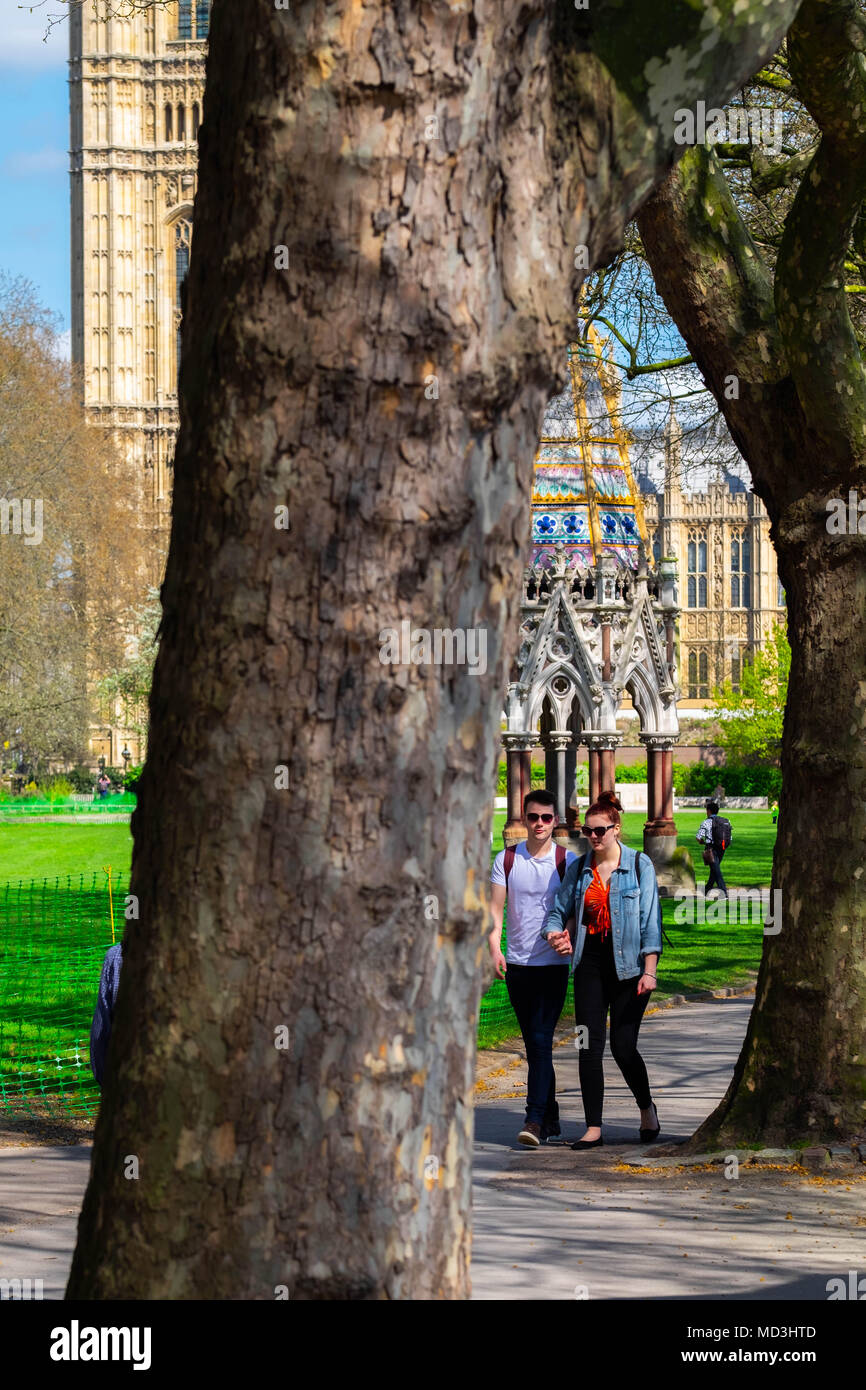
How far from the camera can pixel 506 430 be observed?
3.07 metres

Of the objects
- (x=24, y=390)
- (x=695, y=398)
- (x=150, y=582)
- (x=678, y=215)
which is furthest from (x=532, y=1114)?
(x=150, y=582)

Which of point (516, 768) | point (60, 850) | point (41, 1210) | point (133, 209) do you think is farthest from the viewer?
point (133, 209)

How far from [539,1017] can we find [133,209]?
8701cm

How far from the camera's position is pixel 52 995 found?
1471 centimetres

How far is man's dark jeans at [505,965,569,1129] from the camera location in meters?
8.43

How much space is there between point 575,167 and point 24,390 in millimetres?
44784

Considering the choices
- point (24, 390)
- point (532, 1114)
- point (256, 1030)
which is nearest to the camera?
point (256, 1030)

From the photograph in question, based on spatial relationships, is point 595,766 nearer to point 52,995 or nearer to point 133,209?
point 52,995

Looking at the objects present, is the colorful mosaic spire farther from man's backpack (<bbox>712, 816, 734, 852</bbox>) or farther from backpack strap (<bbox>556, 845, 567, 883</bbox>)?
backpack strap (<bbox>556, 845, 567, 883</bbox>)

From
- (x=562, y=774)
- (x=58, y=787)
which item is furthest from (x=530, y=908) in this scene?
(x=58, y=787)

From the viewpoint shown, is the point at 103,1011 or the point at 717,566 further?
the point at 717,566

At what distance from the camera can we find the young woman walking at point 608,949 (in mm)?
8242

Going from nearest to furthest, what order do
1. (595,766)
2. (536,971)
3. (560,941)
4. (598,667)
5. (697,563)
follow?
(560,941) → (536,971) → (598,667) → (595,766) → (697,563)
